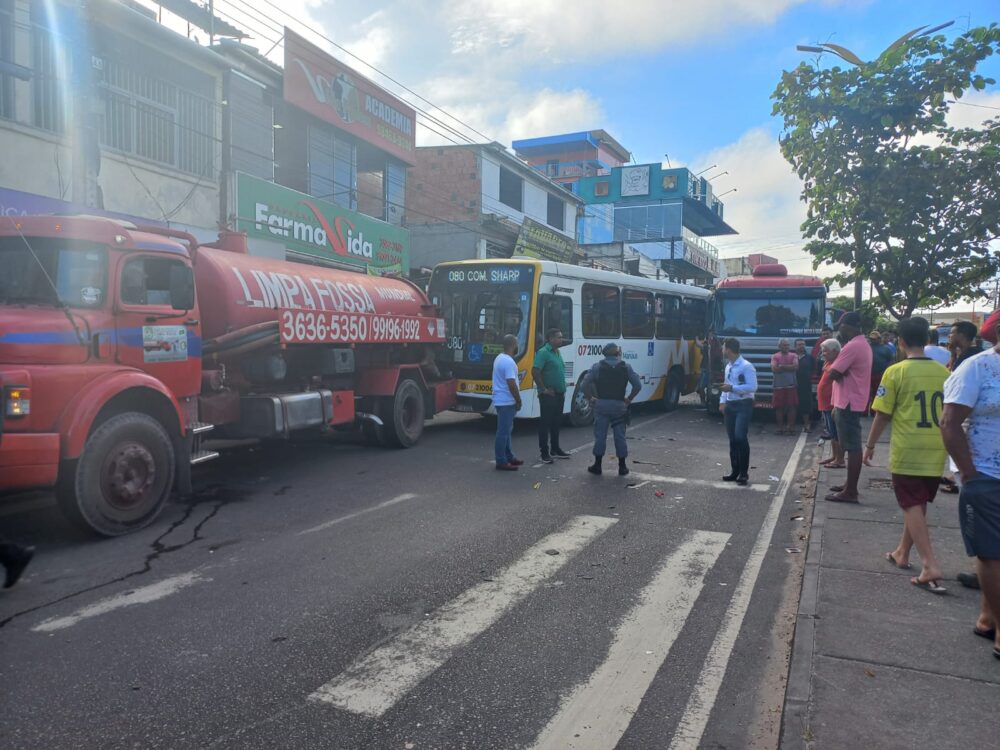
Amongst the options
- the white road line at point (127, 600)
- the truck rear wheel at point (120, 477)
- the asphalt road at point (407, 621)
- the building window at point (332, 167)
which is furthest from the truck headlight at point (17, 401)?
the building window at point (332, 167)

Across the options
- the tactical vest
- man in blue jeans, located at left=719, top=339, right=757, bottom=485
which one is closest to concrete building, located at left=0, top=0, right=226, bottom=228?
the tactical vest

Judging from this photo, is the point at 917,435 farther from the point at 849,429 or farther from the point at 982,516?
the point at 849,429

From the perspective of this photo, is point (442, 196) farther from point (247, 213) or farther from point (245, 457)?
point (245, 457)

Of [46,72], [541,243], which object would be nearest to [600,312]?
[46,72]

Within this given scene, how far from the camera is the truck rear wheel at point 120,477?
20.5 feet

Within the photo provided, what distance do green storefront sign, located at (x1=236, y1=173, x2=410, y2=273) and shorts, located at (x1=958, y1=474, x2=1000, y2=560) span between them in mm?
14756

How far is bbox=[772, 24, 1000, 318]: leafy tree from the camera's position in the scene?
35.9 feet

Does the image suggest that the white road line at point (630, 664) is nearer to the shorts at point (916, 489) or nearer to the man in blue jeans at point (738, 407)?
the shorts at point (916, 489)

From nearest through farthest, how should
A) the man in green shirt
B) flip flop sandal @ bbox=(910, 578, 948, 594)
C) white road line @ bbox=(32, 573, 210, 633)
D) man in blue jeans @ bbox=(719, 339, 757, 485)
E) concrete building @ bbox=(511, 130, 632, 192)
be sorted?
white road line @ bbox=(32, 573, 210, 633) < flip flop sandal @ bbox=(910, 578, 948, 594) < man in blue jeans @ bbox=(719, 339, 757, 485) < the man in green shirt < concrete building @ bbox=(511, 130, 632, 192)

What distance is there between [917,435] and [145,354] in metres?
6.84

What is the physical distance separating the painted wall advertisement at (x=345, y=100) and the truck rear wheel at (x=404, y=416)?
981 centimetres

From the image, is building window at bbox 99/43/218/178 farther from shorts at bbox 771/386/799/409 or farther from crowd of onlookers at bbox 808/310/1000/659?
crowd of onlookers at bbox 808/310/1000/659

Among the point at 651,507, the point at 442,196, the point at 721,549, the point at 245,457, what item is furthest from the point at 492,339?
the point at 442,196

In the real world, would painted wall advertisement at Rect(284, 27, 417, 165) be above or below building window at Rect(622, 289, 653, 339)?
above
